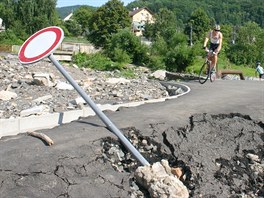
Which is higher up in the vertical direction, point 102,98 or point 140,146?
point 140,146

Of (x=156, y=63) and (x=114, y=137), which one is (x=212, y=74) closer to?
(x=114, y=137)

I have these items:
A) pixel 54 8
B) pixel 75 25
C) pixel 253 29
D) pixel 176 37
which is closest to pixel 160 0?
pixel 75 25

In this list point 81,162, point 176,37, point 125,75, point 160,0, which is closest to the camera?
point 81,162

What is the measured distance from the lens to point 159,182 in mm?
5578

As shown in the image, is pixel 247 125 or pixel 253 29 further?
pixel 253 29

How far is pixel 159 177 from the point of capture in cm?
570

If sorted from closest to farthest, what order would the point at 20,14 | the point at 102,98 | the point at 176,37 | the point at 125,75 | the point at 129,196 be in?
the point at 129,196 → the point at 102,98 → the point at 125,75 → the point at 176,37 → the point at 20,14

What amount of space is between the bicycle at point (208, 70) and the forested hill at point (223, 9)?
→ 138019 mm

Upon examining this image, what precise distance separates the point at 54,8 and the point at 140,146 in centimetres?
6545

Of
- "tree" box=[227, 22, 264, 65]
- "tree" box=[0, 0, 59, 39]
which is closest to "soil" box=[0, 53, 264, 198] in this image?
"tree" box=[227, 22, 264, 65]

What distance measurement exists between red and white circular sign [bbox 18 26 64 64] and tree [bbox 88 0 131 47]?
171 feet

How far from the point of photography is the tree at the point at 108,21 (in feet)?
198

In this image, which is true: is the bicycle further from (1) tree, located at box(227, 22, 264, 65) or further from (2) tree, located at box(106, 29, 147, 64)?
(1) tree, located at box(227, 22, 264, 65)

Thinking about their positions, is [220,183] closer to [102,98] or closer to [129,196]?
[129,196]
